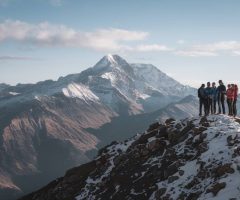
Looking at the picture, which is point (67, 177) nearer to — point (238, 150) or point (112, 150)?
point (112, 150)

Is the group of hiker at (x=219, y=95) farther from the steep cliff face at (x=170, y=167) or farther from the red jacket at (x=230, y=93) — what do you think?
the steep cliff face at (x=170, y=167)

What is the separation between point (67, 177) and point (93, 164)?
3.77m

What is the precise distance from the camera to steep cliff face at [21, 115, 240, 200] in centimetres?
2661

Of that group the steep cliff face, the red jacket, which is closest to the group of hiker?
the red jacket

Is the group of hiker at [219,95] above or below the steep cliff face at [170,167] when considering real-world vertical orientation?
above

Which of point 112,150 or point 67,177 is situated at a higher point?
point 112,150

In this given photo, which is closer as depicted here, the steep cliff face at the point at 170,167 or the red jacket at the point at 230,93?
the steep cliff face at the point at 170,167

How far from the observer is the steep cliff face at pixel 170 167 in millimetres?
26609

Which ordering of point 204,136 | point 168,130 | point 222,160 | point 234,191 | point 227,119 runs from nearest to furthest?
point 234,191 → point 222,160 → point 204,136 → point 227,119 → point 168,130

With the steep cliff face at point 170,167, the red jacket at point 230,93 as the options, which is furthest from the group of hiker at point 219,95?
the steep cliff face at point 170,167

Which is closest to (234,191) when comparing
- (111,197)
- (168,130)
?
(111,197)

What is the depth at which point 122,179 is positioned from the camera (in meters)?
35.3

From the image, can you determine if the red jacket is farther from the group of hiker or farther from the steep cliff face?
the steep cliff face

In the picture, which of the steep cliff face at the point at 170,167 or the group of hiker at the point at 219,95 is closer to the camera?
the steep cliff face at the point at 170,167
